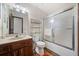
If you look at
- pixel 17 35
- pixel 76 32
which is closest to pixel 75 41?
pixel 76 32

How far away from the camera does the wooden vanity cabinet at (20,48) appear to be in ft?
4.31

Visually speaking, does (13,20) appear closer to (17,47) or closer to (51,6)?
(17,47)

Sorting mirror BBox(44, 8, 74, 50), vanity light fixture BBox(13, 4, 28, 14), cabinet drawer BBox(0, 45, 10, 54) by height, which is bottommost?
cabinet drawer BBox(0, 45, 10, 54)

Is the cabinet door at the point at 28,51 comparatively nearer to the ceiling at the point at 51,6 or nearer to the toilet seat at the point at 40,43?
the toilet seat at the point at 40,43

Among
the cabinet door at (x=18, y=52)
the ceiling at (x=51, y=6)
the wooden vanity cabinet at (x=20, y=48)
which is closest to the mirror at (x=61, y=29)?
the ceiling at (x=51, y=6)

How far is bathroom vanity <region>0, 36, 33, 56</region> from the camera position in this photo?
1248 mm

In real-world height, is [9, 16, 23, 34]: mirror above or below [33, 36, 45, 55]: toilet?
above

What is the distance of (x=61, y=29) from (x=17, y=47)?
81cm

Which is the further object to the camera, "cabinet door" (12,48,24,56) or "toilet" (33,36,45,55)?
"toilet" (33,36,45,55)

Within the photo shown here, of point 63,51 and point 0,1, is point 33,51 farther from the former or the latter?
point 0,1

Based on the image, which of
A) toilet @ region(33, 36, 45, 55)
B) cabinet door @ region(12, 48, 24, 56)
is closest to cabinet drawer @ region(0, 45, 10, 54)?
cabinet door @ region(12, 48, 24, 56)

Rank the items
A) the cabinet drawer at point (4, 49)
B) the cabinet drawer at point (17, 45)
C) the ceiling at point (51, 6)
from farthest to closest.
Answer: the ceiling at point (51, 6), the cabinet drawer at point (17, 45), the cabinet drawer at point (4, 49)

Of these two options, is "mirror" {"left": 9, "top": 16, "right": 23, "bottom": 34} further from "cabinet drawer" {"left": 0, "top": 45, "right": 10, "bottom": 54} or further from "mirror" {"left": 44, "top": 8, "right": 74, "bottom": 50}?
"mirror" {"left": 44, "top": 8, "right": 74, "bottom": 50}

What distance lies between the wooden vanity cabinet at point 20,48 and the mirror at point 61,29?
1.11 feet
